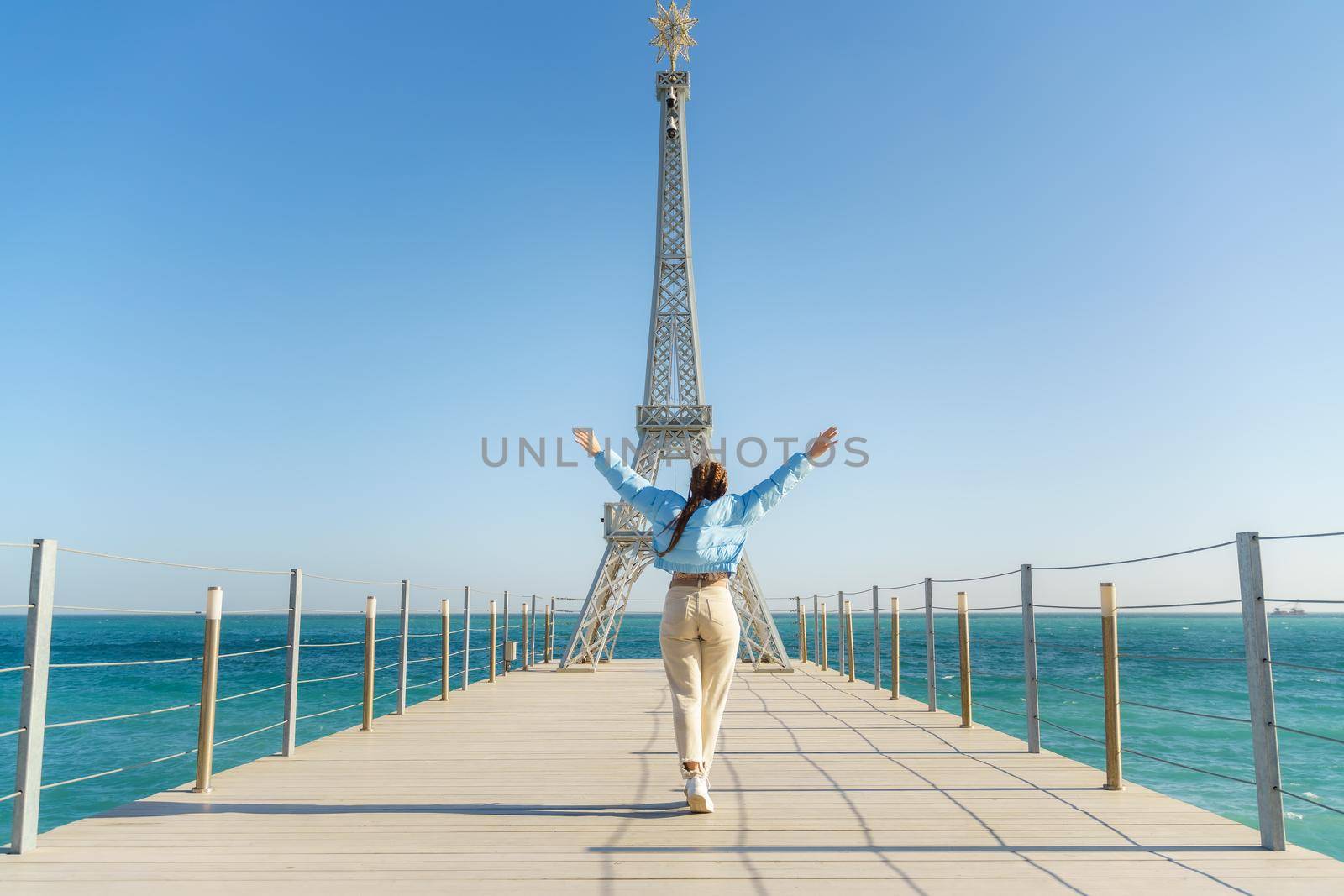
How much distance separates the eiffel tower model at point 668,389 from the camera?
14086mm

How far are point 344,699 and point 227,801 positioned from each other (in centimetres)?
1933

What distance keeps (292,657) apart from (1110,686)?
378cm

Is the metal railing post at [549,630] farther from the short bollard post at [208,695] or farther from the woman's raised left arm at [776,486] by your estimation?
the woman's raised left arm at [776,486]

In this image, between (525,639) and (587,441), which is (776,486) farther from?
(525,639)

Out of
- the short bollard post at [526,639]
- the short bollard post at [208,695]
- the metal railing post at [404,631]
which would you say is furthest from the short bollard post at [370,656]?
the short bollard post at [526,639]

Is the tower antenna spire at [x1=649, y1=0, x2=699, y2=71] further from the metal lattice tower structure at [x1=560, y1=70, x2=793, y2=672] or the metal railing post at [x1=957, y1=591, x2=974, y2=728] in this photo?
the metal railing post at [x1=957, y1=591, x2=974, y2=728]

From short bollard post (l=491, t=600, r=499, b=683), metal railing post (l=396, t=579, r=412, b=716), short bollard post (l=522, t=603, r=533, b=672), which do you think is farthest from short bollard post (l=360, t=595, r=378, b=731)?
short bollard post (l=522, t=603, r=533, b=672)

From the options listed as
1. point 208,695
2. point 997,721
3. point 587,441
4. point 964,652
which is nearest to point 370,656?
point 208,695

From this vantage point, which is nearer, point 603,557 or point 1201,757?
point 1201,757

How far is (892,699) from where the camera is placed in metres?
7.45

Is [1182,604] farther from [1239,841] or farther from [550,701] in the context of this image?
[550,701]

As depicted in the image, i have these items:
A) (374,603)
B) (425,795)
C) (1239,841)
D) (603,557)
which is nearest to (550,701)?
(374,603)

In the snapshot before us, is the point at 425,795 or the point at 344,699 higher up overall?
the point at 425,795

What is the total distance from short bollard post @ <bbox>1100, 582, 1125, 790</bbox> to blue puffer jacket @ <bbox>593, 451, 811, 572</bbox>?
1428mm
